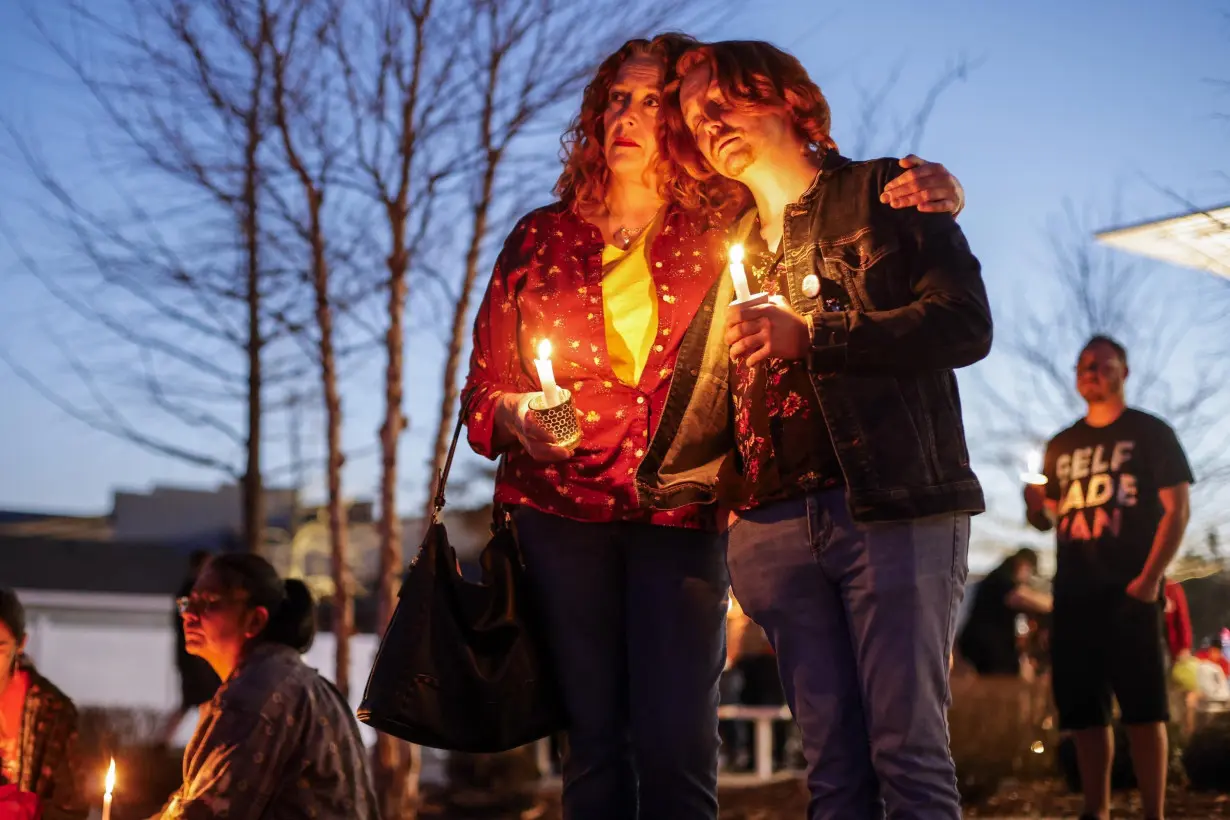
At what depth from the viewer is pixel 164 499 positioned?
48.8 meters

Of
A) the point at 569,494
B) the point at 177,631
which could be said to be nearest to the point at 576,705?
the point at 569,494

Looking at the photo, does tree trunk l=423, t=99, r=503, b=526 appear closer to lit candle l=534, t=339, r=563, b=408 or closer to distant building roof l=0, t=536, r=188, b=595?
lit candle l=534, t=339, r=563, b=408

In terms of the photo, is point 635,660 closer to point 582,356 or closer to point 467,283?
point 582,356

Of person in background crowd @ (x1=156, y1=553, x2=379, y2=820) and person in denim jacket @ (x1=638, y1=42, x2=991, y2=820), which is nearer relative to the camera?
person in denim jacket @ (x1=638, y1=42, x2=991, y2=820)

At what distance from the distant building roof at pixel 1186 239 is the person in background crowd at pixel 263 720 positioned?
3.36 meters

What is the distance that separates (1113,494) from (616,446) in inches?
130

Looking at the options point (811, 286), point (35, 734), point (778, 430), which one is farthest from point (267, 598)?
point (811, 286)

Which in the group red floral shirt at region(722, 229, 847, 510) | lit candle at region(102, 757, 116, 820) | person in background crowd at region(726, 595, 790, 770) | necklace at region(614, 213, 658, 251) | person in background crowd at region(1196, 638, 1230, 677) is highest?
necklace at region(614, 213, 658, 251)

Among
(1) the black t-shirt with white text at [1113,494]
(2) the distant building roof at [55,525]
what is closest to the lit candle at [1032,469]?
(1) the black t-shirt with white text at [1113,494]

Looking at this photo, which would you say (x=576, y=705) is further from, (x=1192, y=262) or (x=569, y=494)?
(x=1192, y=262)

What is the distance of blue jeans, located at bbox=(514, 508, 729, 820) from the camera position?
3031mm

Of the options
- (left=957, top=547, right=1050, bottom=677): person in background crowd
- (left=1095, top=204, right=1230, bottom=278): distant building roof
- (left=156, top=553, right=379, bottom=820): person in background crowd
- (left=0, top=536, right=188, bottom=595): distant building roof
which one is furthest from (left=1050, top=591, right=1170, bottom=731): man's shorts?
(left=0, top=536, right=188, bottom=595): distant building roof

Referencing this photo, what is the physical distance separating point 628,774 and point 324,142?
7.12 meters

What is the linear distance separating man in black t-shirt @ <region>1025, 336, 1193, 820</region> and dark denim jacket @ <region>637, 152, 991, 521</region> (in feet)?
10.9
